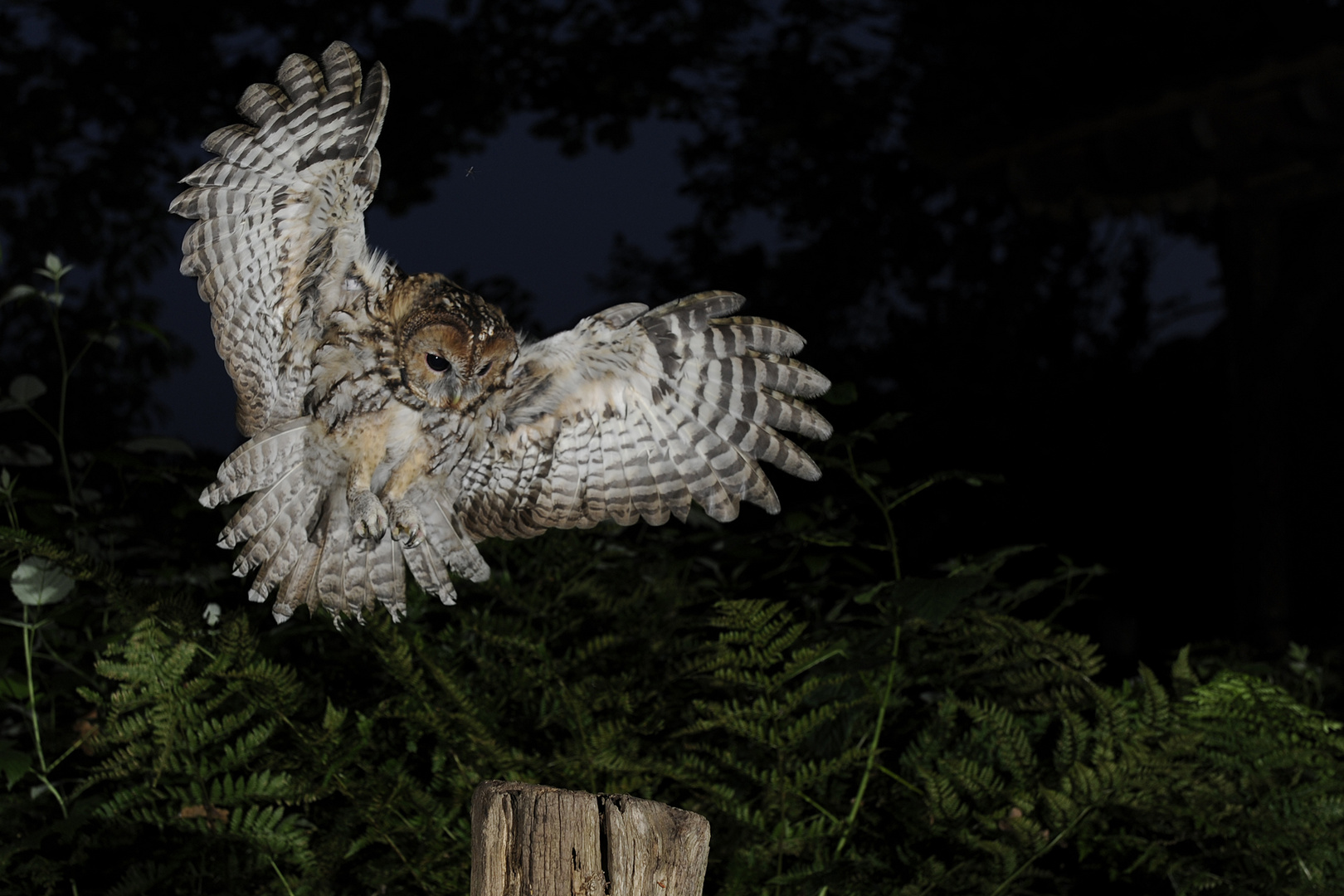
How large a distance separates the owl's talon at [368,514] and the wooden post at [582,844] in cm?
50

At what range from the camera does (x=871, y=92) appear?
6762mm

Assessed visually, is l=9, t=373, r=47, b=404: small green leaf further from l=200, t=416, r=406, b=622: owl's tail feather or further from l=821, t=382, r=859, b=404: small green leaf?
l=821, t=382, r=859, b=404: small green leaf

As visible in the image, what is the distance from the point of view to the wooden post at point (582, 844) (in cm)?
136

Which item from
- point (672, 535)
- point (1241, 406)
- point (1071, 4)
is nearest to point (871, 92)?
point (1071, 4)

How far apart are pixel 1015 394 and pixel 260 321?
484 cm

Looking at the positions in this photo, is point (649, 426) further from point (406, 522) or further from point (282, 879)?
point (282, 879)

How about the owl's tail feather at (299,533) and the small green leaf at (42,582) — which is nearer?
the owl's tail feather at (299,533)

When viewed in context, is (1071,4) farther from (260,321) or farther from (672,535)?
(260,321)

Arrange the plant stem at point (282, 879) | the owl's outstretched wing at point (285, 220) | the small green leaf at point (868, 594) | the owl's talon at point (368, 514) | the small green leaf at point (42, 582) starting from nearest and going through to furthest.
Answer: the owl's outstretched wing at point (285, 220) → the owl's talon at point (368, 514) → the plant stem at point (282, 879) → the small green leaf at point (42, 582) → the small green leaf at point (868, 594)

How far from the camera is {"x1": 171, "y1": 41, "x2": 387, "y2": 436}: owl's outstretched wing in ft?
5.18

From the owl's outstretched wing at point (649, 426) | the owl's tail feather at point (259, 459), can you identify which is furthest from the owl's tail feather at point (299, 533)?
the owl's outstretched wing at point (649, 426)

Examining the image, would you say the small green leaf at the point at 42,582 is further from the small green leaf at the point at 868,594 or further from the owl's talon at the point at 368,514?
the small green leaf at the point at 868,594

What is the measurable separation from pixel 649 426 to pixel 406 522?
404 mm

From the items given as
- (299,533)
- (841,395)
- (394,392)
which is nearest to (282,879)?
(299,533)
